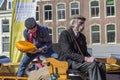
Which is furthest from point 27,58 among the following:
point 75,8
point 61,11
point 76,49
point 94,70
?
point 61,11

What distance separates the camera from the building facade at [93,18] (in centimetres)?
3800

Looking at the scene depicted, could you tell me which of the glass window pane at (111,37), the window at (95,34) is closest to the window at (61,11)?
the window at (95,34)

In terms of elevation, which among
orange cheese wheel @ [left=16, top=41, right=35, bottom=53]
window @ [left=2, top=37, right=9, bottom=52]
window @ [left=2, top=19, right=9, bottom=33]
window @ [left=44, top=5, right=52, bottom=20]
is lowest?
window @ [left=2, top=37, right=9, bottom=52]

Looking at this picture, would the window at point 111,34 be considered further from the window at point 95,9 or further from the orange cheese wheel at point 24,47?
the orange cheese wheel at point 24,47

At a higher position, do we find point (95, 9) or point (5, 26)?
point (95, 9)

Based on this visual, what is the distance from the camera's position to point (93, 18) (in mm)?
39281

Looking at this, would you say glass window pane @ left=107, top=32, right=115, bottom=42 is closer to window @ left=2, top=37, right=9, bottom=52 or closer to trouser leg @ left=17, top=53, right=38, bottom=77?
Result: window @ left=2, top=37, right=9, bottom=52

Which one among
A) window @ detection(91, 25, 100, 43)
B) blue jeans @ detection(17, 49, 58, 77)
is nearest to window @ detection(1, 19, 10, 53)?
window @ detection(91, 25, 100, 43)

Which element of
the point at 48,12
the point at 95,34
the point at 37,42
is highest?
the point at 48,12

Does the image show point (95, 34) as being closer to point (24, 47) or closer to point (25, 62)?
point (25, 62)

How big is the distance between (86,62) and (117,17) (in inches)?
1342

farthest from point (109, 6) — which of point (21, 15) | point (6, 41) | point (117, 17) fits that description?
point (21, 15)

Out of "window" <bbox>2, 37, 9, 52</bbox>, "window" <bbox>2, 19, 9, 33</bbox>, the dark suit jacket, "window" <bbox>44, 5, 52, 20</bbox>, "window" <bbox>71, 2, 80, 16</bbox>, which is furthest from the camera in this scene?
"window" <bbox>2, 19, 9, 33</bbox>

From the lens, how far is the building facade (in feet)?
125
